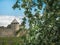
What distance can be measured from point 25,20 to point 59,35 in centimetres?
64

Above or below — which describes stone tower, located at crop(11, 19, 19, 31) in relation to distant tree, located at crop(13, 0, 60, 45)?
below

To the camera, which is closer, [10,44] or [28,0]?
[28,0]

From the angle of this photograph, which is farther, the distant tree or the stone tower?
the stone tower

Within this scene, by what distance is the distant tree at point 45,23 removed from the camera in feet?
15.5

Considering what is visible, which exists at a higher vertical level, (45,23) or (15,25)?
(45,23)

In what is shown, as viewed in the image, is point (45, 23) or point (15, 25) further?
point (15, 25)

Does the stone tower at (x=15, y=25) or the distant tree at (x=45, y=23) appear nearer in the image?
the distant tree at (x=45, y=23)

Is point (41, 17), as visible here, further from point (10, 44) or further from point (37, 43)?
point (10, 44)

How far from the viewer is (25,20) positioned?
16.4 ft

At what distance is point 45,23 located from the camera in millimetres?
4727

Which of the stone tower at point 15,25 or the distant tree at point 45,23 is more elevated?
the distant tree at point 45,23

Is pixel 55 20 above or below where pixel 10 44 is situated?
above

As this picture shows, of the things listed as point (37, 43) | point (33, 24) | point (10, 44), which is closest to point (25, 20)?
point (33, 24)

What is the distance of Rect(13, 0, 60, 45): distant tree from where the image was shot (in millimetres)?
4711
